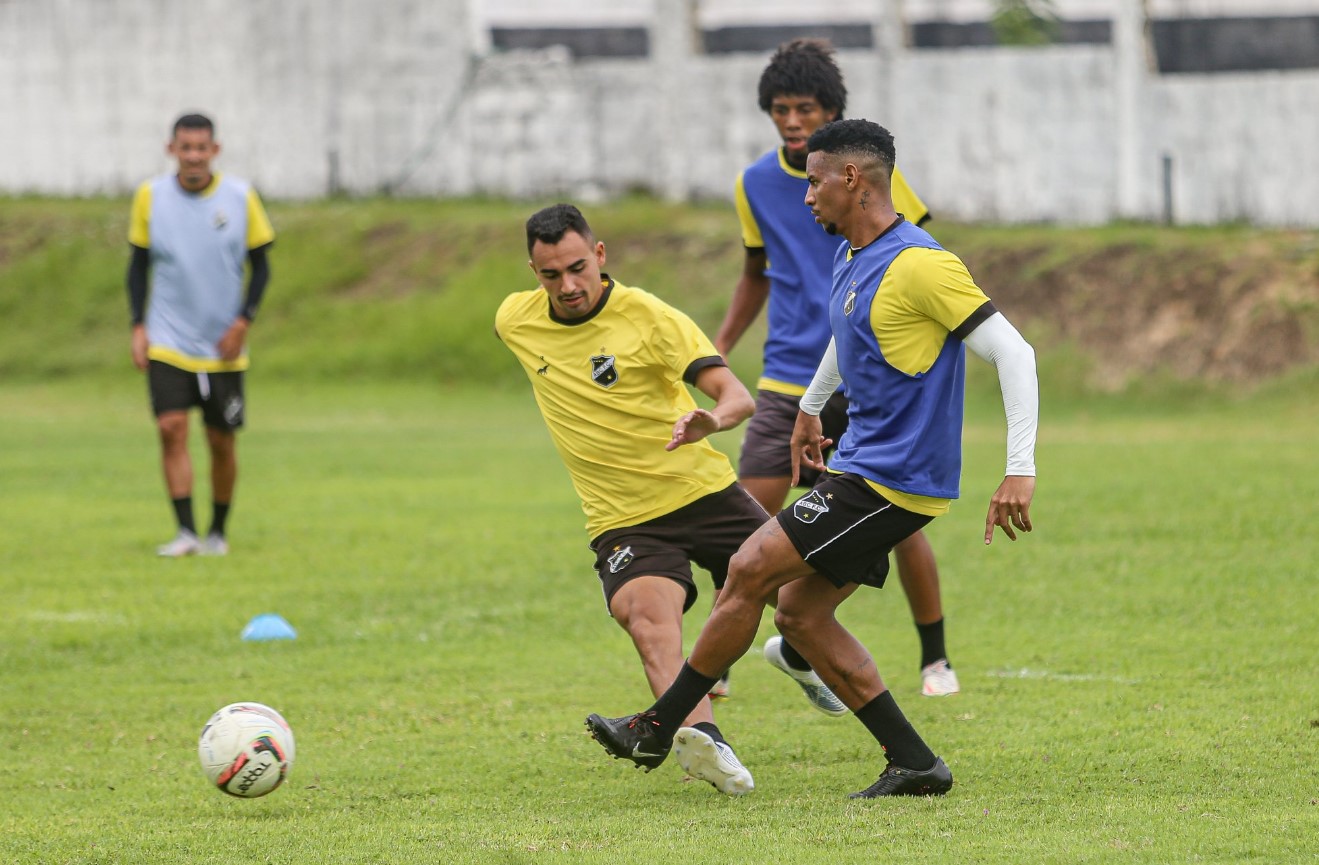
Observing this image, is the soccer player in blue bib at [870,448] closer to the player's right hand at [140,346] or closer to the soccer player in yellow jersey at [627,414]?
the soccer player in yellow jersey at [627,414]

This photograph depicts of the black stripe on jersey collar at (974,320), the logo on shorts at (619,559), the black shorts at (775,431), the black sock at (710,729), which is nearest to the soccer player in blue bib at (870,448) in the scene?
the black stripe on jersey collar at (974,320)

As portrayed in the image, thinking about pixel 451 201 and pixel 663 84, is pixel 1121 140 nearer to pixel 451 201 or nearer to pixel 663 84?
pixel 663 84

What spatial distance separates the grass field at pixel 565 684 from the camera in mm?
5012

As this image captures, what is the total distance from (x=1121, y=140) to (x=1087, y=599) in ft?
44.0

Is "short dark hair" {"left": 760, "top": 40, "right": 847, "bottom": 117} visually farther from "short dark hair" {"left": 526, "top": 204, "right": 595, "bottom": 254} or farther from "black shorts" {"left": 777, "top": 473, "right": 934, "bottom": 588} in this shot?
"black shorts" {"left": 777, "top": 473, "right": 934, "bottom": 588}

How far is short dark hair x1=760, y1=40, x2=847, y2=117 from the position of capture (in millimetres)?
6988

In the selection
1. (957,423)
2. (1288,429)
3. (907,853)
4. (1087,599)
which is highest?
(957,423)

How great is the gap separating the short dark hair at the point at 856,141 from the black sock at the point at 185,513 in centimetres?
644

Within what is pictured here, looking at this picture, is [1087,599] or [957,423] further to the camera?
[1087,599]

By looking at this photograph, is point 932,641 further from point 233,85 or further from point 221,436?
point 233,85

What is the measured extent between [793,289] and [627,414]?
143 centimetres

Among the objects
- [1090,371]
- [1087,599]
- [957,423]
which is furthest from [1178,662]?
[1090,371]

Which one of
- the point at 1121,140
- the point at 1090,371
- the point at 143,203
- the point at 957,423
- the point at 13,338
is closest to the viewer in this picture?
the point at 957,423

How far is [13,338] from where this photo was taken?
23578 millimetres
